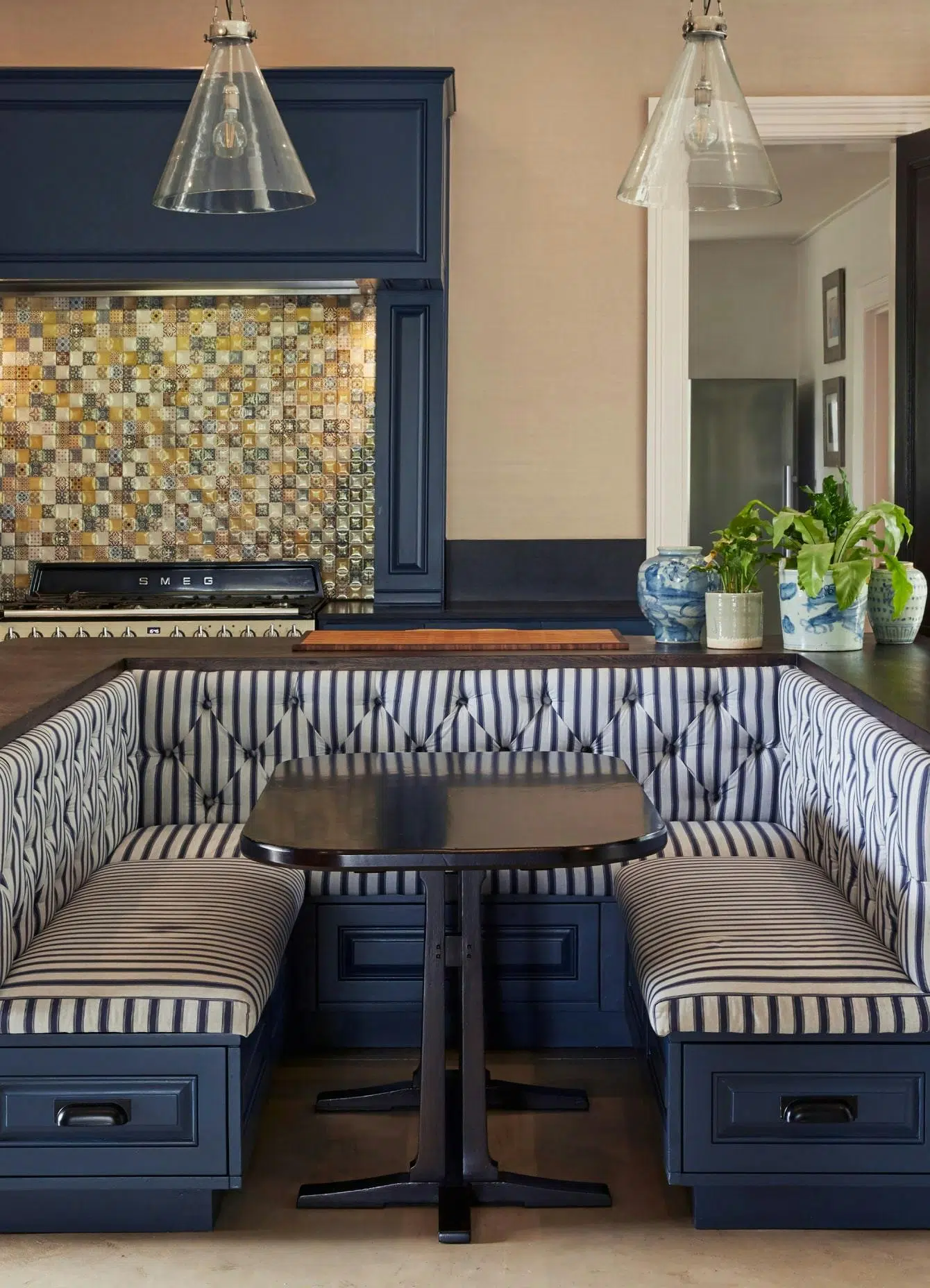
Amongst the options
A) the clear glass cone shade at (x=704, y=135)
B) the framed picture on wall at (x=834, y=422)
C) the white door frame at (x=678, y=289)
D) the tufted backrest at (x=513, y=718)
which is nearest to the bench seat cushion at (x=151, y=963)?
the tufted backrest at (x=513, y=718)

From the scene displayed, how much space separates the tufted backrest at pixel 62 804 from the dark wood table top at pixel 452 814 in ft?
1.31

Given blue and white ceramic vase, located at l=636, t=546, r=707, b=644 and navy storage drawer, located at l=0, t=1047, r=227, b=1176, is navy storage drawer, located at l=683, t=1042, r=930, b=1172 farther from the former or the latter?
blue and white ceramic vase, located at l=636, t=546, r=707, b=644

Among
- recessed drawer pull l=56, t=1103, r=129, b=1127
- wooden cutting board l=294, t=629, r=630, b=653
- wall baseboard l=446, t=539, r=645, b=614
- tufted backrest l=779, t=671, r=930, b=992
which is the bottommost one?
recessed drawer pull l=56, t=1103, r=129, b=1127

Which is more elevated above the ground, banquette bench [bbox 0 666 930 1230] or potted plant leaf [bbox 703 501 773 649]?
potted plant leaf [bbox 703 501 773 649]

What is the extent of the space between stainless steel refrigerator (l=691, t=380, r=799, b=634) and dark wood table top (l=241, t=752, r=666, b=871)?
5199 mm

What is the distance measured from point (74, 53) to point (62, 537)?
1737 mm

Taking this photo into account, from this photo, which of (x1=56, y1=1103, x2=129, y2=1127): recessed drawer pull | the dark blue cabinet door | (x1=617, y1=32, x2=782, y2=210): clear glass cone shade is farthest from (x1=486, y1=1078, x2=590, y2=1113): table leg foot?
the dark blue cabinet door

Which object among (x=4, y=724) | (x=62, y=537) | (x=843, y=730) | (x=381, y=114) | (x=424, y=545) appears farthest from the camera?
(x=62, y=537)

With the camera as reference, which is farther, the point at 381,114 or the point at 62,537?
the point at 62,537

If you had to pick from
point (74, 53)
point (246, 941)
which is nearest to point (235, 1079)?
point (246, 941)

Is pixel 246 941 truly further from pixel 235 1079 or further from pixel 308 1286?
pixel 308 1286

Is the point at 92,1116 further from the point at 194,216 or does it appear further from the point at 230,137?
the point at 194,216

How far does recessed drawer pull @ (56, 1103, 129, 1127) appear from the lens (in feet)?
7.06

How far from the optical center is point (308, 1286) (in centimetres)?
206
